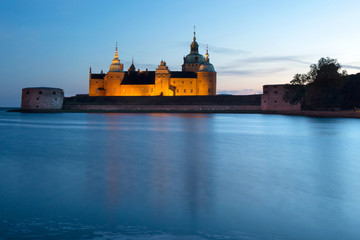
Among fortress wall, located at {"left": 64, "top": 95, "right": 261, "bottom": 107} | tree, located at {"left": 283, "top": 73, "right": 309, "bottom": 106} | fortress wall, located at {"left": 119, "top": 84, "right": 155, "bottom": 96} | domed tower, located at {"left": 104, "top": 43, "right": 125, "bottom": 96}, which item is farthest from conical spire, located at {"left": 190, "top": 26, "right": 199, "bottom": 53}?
tree, located at {"left": 283, "top": 73, "right": 309, "bottom": 106}

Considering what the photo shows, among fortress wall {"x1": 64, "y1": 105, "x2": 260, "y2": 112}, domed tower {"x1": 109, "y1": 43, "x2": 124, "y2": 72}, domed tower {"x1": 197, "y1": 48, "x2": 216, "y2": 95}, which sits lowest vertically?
fortress wall {"x1": 64, "y1": 105, "x2": 260, "y2": 112}

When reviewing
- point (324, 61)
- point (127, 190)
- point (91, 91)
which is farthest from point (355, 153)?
point (91, 91)

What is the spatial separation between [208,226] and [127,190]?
7.08 ft

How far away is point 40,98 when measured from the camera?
179 ft

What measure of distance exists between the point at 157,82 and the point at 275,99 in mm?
24049

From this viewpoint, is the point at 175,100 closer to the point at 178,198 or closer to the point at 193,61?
the point at 193,61

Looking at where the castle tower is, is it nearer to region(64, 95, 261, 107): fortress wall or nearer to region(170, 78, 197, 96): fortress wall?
region(170, 78, 197, 96): fortress wall

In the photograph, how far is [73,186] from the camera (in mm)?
6211

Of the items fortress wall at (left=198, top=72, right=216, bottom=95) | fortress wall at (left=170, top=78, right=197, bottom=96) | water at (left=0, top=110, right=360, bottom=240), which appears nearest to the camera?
water at (left=0, top=110, right=360, bottom=240)

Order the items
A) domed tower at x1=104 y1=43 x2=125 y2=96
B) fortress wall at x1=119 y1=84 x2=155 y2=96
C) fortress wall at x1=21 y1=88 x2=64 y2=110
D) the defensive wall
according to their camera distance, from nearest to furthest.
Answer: the defensive wall < fortress wall at x1=21 y1=88 x2=64 y2=110 < fortress wall at x1=119 y1=84 x2=155 y2=96 < domed tower at x1=104 y1=43 x2=125 y2=96

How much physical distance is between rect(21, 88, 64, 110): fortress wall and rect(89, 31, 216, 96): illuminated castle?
13.9 m

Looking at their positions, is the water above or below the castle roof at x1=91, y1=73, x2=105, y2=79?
below

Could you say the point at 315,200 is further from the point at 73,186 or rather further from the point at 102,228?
the point at 73,186

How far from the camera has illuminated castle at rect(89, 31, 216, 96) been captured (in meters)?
64.8
